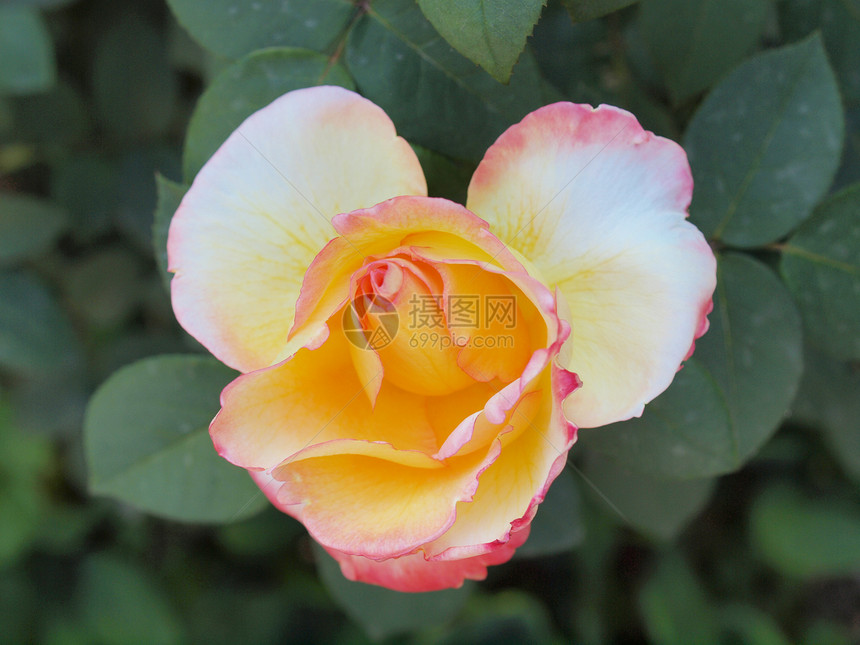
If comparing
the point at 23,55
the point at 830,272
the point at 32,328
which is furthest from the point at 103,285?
the point at 830,272

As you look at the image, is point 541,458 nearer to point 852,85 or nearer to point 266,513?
point 852,85

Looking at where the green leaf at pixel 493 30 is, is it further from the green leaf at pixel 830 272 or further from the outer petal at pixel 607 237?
the green leaf at pixel 830 272

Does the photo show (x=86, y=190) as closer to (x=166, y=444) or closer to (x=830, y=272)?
(x=166, y=444)

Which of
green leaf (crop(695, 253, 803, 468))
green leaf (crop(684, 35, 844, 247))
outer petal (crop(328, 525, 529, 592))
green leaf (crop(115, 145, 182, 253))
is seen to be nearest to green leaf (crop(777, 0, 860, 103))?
green leaf (crop(684, 35, 844, 247))

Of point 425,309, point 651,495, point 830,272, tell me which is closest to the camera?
point 425,309

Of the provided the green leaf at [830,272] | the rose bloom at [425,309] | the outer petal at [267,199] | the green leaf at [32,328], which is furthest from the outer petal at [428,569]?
the green leaf at [32,328]

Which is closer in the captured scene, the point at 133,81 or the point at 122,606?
the point at 133,81

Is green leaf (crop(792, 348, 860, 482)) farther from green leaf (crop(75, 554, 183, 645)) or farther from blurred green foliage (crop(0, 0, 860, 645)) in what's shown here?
green leaf (crop(75, 554, 183, 645))
